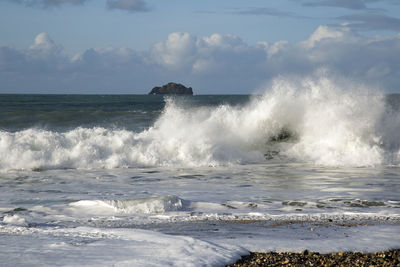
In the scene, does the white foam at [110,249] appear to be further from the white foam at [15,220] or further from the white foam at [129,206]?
the white foam at [129,206]

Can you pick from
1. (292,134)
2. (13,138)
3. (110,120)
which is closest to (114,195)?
(13,138)

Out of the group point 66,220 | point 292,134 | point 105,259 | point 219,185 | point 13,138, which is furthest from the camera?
point 292,134

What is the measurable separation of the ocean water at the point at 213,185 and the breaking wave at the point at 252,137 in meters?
0.04

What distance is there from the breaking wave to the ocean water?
0.04 meters

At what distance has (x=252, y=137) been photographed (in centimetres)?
1511

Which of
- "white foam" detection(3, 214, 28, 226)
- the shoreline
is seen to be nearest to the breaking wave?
"white foam" detection(3, 214, 28, 226)

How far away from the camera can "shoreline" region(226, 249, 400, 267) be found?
419cm

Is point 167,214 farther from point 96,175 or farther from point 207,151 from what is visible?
point 207,151

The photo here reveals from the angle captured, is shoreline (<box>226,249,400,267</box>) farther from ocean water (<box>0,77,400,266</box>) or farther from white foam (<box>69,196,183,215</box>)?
white foam (<box>69,196,183,215</box>)

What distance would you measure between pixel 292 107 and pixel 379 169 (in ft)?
17.2

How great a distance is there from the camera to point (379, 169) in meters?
11.0

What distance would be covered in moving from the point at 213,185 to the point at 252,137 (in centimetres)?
667

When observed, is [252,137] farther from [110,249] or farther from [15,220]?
[110,249]

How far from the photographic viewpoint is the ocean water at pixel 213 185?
4703 mm
